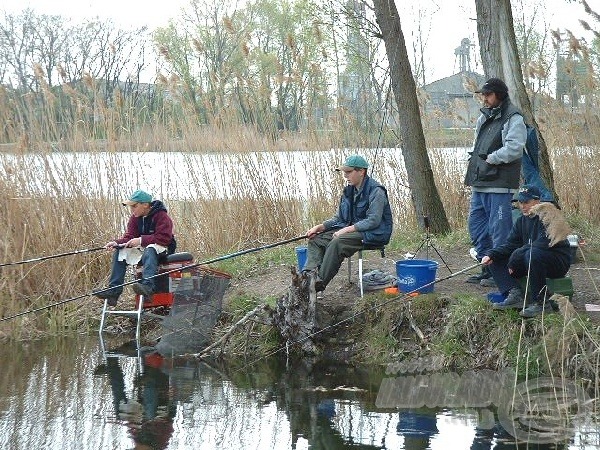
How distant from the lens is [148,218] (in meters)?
8.29

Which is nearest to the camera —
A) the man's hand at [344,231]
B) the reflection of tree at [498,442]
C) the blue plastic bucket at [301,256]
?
the reflection of tree at [498,442]

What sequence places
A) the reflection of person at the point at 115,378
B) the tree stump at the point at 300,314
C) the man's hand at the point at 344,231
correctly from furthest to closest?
the man's hand at the point at 344,231, the tree stump at the point at 300,314, the reflection of person at the point at 115,378

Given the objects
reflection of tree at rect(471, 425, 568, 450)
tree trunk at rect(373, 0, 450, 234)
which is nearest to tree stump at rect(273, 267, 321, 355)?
reflection of tree at rect(471, 425, 568, 450)

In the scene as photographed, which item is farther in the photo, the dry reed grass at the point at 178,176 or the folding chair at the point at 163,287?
the dry reed grass at the point at 178,176

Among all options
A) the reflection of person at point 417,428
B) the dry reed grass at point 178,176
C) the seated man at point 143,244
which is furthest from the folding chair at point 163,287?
the reflection of person at point 417,428

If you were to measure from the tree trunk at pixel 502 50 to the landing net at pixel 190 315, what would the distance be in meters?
3.39

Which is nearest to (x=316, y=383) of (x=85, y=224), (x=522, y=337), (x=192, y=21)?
(x=522, y=337)

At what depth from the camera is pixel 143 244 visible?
8086 millimetres

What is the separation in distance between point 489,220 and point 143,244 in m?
2.90

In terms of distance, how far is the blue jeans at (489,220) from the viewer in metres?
7.32

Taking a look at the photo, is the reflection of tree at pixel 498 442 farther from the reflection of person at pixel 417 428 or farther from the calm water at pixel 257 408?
the reflection of person at pixel 417 428

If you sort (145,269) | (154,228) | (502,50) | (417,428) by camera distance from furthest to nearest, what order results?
1. (502,50)
2. (154,228)
3. (145,269)
4. (417,428)

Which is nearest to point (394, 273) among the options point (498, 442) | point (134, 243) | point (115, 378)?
point (134, 243)

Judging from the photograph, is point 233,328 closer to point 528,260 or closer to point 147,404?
point 147,404
